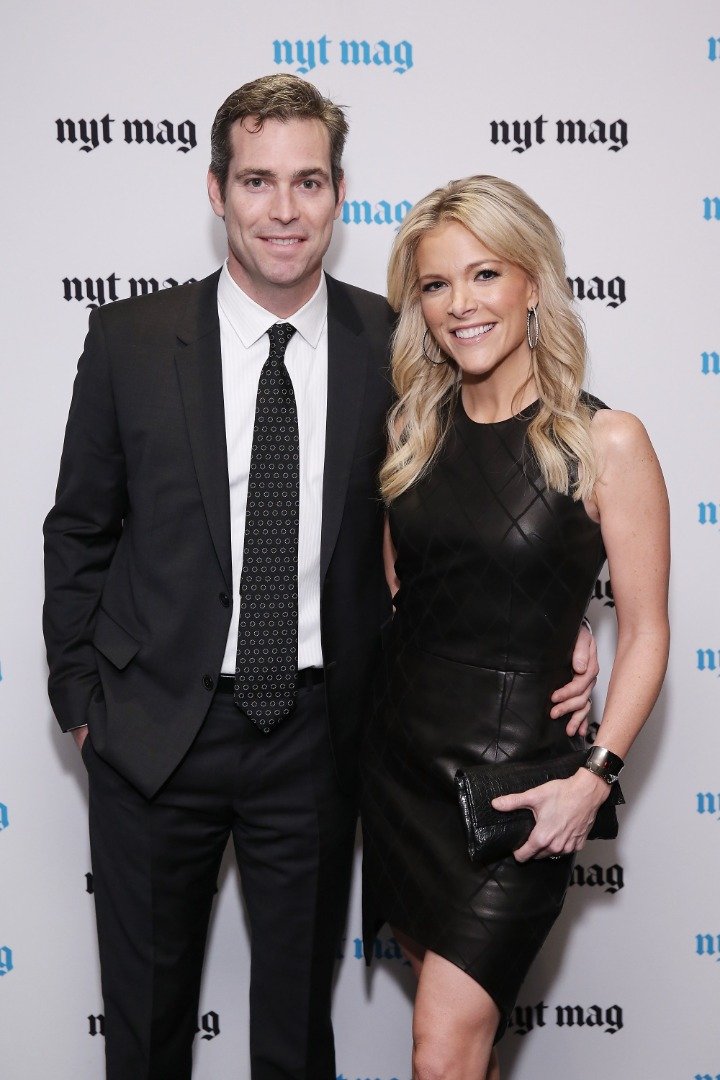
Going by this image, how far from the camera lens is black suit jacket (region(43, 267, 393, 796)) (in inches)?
79.0

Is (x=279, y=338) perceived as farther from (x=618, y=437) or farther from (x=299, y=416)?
(x=618, y=437)

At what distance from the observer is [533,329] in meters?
1.94

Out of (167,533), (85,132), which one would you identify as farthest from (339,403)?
(85,132)

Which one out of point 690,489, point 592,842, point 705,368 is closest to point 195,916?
point 592,842

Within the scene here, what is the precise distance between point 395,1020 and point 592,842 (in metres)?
0.70

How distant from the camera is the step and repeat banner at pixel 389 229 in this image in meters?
2.43

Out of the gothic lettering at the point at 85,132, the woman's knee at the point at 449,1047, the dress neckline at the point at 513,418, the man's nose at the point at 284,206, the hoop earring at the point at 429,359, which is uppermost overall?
the gothic lettering at the point at 85,132

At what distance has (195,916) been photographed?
2203mm

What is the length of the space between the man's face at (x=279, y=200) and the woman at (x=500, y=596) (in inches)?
7.1

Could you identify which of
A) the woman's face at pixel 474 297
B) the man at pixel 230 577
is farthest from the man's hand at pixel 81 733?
the woman's face at pixel 474 297

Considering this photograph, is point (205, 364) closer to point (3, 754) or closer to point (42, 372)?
point (42, 372)

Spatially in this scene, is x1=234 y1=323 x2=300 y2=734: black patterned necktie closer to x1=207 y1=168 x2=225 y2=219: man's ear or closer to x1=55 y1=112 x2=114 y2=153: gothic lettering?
x1=207 y1=168 x2=225 y2=219: man's ear

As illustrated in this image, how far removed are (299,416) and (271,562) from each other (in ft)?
0.97

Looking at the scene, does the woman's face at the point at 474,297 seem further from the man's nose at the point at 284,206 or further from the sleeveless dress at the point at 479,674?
the man's nose at the point at 284,206
